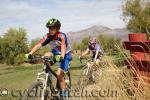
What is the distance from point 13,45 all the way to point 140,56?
277ft

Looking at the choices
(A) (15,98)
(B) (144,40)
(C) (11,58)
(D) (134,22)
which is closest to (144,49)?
(B) (144,40)

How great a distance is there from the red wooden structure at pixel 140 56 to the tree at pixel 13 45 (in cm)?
7881

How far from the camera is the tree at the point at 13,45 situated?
3465 inches

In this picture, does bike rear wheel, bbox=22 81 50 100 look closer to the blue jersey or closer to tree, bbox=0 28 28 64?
the blue jersey

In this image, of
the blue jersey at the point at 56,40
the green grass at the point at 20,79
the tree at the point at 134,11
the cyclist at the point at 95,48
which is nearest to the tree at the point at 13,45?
the tree at the point at 134,11

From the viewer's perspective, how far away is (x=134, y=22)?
157ft

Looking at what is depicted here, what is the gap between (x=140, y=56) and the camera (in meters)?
8.24

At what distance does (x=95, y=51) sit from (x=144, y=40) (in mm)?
8638

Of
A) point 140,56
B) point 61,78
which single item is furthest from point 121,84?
point 61,78

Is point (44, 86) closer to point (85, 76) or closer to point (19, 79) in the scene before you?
point (85, 76)

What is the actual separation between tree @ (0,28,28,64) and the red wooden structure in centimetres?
7881

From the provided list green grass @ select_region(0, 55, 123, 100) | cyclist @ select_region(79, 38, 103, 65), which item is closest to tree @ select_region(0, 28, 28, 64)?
green grass @ select_region(0, 55, 123, 100)

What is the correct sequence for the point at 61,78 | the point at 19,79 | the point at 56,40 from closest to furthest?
the point at 61,78 → the point at 56,40 → the point at 19,79

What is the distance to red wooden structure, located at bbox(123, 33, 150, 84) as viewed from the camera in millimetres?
7828
